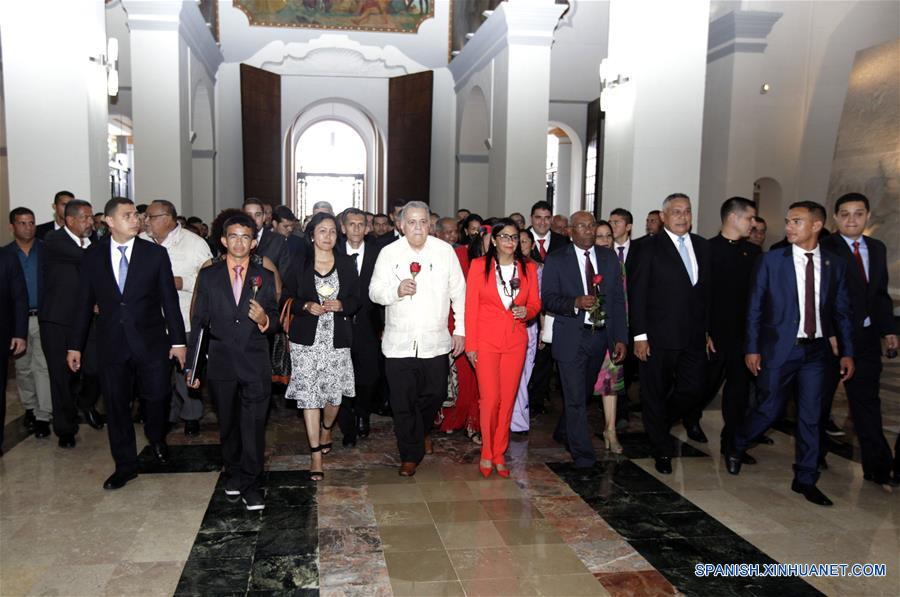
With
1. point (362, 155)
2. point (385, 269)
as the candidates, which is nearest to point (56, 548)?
point (385, 269)

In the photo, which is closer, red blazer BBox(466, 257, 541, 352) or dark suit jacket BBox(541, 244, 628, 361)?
red blazer BBox(466, 257, 541, 352)

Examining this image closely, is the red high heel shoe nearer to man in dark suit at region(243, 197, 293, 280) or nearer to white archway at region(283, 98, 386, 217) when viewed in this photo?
man in dark suit at region(243, 197, 293, 280)

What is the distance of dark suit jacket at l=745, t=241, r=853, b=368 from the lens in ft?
15.8

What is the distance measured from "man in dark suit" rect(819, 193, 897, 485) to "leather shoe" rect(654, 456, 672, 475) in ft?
3.29

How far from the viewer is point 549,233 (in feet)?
26.0

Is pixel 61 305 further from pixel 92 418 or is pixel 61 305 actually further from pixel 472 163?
pixel 472 163

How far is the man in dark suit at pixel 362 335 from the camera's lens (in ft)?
18.0

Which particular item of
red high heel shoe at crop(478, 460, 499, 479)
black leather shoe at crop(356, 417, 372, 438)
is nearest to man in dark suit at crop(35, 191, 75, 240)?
black leather shoe at crop(356, 417, 372, 438)

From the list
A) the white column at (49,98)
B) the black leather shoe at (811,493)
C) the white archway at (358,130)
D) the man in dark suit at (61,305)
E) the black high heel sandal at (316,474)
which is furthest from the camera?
the white archway at (358,130)

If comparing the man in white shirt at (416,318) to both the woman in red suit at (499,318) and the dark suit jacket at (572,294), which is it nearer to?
the woman in red suit at (499,318)

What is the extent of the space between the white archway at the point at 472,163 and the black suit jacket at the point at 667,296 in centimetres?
1125

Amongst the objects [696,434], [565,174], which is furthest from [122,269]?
[565,174]

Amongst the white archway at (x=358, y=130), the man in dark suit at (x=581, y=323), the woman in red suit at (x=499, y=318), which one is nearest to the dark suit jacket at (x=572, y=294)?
the man in dark suit at (x=581, y=323)

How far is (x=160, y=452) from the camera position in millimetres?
5395
